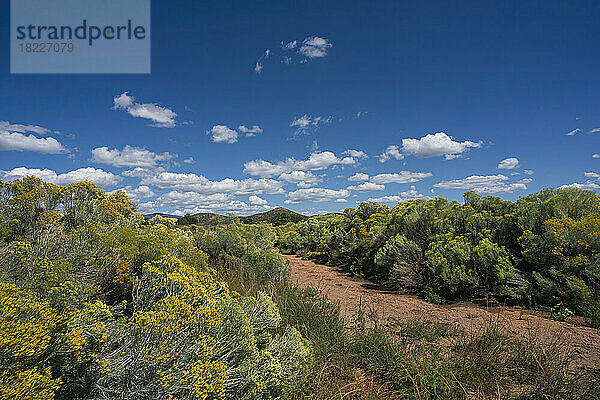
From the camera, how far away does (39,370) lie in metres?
1.44

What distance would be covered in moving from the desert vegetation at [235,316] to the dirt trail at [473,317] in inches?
14.4

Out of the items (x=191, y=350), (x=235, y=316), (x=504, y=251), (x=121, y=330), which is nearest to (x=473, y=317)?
(x=504, y=251)

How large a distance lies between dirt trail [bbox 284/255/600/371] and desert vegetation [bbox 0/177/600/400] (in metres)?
0.37

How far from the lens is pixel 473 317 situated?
5199mm

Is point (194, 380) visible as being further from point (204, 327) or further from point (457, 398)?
point (457, 398)

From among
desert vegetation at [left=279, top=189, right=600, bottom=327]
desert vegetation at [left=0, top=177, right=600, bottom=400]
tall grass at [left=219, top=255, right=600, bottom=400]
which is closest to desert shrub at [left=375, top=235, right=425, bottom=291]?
desert vegetation at [left=279, top=189, right=600, bottom=327]

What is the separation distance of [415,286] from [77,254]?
6915 millimetres

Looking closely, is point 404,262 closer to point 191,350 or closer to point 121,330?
point 191,350

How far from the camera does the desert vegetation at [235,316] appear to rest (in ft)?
5.49

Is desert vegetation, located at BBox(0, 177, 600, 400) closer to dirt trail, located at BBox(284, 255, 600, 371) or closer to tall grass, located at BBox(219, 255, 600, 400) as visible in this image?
tall grass, located at BBox(219, 255, 600, 400)

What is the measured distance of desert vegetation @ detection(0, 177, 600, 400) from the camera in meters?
1.67

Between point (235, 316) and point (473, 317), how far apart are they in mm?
4791

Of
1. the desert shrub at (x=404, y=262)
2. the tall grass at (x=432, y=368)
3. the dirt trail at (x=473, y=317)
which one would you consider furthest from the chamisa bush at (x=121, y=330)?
the desert shrub at (x=404, y=262)

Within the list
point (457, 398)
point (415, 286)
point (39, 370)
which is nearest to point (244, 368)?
point (39, 370)
